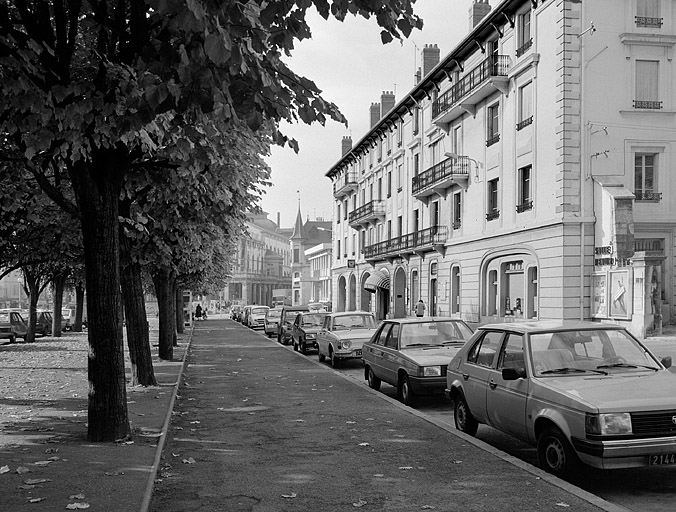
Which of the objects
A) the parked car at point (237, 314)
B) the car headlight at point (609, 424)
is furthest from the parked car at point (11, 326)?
the parked car at point (237, 314)

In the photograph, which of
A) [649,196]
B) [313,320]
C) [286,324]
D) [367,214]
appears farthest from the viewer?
[367,214]

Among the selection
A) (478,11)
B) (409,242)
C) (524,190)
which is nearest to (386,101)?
(409,242)

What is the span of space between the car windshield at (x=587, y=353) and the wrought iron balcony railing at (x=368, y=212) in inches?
1824

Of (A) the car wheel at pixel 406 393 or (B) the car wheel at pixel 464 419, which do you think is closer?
(B) the car wheel at pixel 464 419

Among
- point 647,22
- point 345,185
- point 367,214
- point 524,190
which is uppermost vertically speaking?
point 647,22

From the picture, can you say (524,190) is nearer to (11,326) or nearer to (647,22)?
(647,22)

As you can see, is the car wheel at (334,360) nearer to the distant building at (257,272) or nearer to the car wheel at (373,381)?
the car wheel at (373,381)

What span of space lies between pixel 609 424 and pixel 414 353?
6823 mm

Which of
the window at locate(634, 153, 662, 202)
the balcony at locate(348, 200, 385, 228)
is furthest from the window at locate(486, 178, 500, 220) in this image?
the balcony at locate(348, 200, 385, 228)

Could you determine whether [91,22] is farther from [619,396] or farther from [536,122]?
[536,122]

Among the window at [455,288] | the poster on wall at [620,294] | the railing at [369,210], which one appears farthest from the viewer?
the railing at [369,210]

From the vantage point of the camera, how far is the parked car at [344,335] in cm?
2106

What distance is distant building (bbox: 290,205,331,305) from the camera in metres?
129

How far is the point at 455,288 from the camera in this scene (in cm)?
3925
